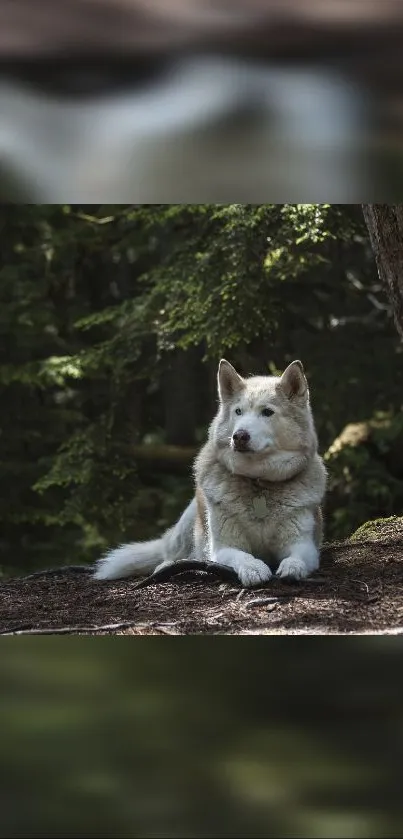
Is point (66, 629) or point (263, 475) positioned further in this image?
point (263, 475)

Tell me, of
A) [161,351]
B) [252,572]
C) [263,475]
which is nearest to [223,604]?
[252,572]

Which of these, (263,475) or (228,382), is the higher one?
(228,382)

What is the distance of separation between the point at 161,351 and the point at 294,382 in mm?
5143

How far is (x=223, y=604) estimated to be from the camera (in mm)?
A: 4719

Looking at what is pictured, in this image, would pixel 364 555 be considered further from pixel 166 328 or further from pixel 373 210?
pixel 166 328

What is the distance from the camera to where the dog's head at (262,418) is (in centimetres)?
549

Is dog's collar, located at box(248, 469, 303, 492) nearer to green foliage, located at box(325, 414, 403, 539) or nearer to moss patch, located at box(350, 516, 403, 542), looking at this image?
moss patch, located at box(350, 516, 403, 542)

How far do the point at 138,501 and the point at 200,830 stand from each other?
8756 mm

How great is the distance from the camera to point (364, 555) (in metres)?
5.93

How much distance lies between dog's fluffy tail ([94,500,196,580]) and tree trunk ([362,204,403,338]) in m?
1.75

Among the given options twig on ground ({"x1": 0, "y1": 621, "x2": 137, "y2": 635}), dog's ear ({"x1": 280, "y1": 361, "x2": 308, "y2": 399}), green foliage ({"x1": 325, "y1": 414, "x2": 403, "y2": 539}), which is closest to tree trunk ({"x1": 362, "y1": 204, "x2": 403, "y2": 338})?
dog's ear ({"x1": 280, "y1": 361, "x2": 308, "y2": 399})

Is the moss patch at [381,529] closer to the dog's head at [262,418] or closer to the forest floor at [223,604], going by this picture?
the forest floor at [223,604]

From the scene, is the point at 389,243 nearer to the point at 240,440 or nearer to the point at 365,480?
the point at 240,440

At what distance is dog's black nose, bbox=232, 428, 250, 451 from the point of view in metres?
5.36
